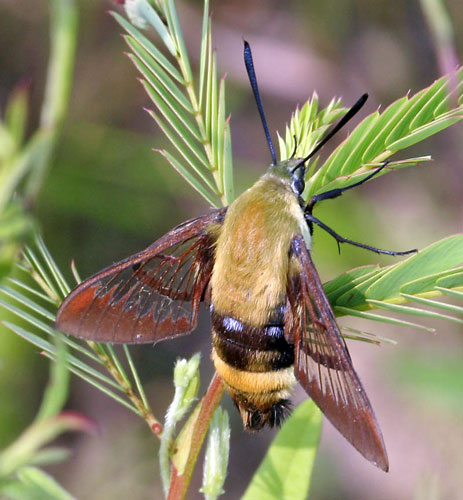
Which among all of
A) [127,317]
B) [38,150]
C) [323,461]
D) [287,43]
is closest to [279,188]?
[127,317]

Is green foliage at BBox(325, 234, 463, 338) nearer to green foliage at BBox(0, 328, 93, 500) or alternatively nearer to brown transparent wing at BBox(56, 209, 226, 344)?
brown transparent wing at BBox(56, 209, 226, 344)

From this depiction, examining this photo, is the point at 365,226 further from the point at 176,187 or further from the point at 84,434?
the point at 84,434

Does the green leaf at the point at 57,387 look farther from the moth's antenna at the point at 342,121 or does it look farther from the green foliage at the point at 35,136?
the moth's antenna at the point at 342,121

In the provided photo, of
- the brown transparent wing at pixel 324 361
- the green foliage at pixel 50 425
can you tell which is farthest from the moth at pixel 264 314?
the green foliage at pixel 50 425

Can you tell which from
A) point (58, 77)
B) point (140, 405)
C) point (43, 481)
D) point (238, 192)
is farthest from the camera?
point (238, 192)

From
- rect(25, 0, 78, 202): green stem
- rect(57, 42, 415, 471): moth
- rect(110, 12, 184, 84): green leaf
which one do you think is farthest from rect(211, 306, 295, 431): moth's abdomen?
rect(25, 0, 78, 202): green stem

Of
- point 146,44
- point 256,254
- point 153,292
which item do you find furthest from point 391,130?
point 153,292

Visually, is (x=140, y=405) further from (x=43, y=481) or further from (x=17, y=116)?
(x=17, y=116)
